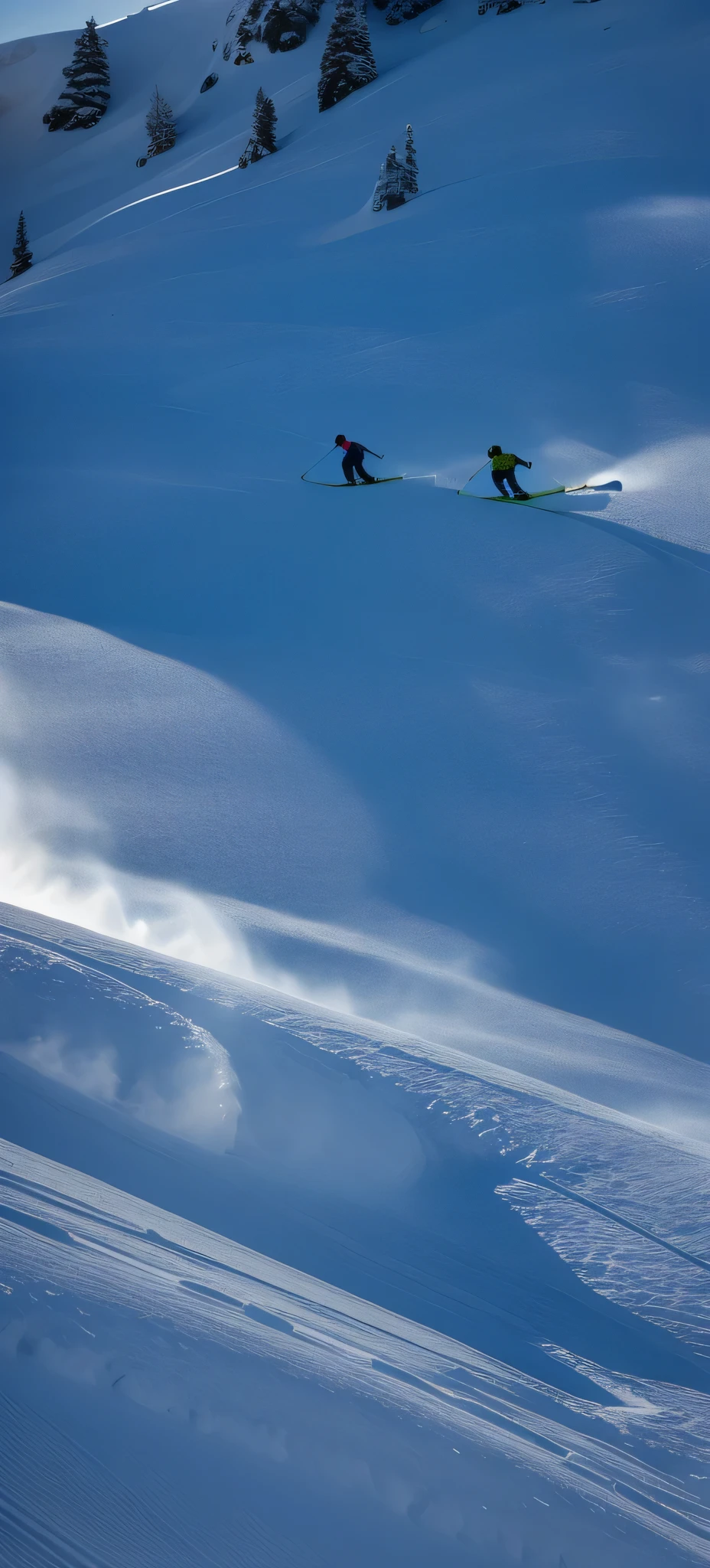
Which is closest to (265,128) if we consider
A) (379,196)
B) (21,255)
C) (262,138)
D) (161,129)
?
(262,138)

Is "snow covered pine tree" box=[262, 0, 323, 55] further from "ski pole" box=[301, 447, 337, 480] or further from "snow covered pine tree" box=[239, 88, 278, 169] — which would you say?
"ski pole" box=[301, 447, 337, 480]

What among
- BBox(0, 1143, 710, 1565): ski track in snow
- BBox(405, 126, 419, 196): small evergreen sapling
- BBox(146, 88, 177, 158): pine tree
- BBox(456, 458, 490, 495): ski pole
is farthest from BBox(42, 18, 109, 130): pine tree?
BBox(0, 1143, 710, 1565): ski track in snow

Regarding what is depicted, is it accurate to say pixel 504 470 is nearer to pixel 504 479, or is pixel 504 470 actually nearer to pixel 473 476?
pixel 504 479

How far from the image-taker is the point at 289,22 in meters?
37.2

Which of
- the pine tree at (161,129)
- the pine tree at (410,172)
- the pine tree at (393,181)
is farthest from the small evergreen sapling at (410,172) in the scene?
the pine tree at (161,129)

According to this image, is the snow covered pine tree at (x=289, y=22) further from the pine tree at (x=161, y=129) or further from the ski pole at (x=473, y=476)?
the ski pole at (x=473, y=476)

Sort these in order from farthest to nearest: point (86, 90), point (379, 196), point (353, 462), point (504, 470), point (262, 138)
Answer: point (86, 90) < point (262, 138) < point (379, 196) < point (353, 462) < point (504, 470)

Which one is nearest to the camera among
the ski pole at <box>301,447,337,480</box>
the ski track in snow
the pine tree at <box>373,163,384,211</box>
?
the ski track in snow

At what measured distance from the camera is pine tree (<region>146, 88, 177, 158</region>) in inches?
1510

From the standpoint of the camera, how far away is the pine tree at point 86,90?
46.5m

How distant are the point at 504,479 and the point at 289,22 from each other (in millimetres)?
37120

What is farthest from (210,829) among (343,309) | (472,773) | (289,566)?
(343,309)

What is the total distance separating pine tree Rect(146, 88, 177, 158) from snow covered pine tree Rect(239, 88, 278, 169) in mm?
13270

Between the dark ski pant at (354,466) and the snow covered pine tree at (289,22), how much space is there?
3458cm
